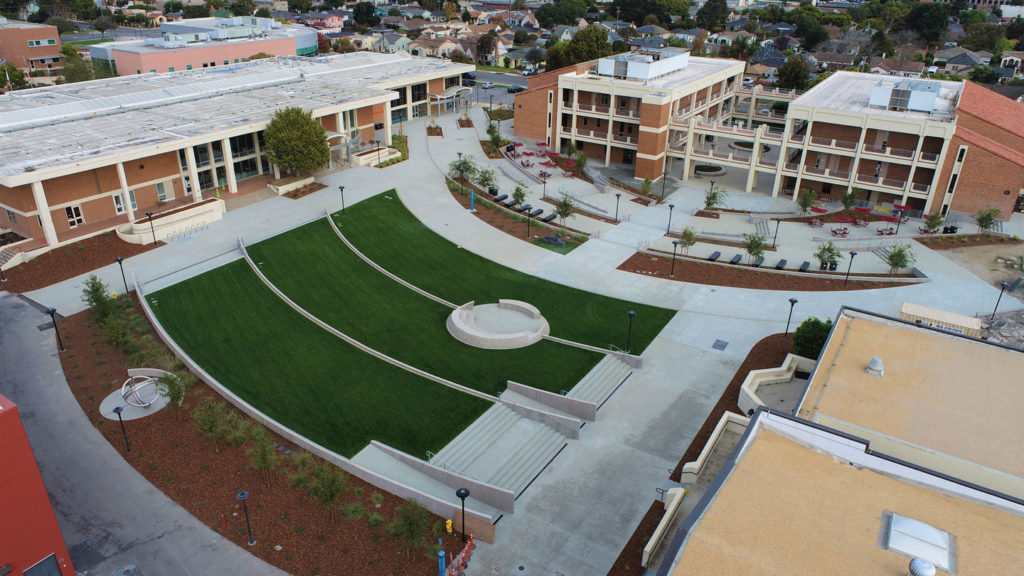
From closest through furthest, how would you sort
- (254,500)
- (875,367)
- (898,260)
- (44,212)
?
(254,500), (875,367), (898,260), (44,212)

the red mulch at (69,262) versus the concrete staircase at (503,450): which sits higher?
the red mulch at (69,262)

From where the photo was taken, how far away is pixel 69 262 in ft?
140

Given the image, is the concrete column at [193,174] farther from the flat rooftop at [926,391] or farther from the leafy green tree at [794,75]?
the leafy green tree at [794,75]

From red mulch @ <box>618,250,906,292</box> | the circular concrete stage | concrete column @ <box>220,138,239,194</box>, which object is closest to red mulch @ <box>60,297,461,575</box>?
the circular concrete stage

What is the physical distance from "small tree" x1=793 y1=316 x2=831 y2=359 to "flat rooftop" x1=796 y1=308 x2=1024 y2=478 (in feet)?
8.64

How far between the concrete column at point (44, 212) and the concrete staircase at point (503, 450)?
3255 centimetres

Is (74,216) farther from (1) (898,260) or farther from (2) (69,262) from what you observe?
(1) (898,260)

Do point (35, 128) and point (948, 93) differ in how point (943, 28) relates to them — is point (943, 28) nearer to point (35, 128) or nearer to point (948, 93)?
point (948, 93)

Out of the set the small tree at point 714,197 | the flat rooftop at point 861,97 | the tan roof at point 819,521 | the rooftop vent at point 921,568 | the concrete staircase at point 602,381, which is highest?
the flat rooftop at point 861,97

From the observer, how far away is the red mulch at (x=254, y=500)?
75.8 feet

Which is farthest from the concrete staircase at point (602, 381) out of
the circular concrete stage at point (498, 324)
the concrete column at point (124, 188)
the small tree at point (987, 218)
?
the concrete column at point (124, 188)

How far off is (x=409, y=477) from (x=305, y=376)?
8.93 metres

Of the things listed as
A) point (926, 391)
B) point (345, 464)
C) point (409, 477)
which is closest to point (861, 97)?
point (926, 391)

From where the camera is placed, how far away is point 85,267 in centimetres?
4259
